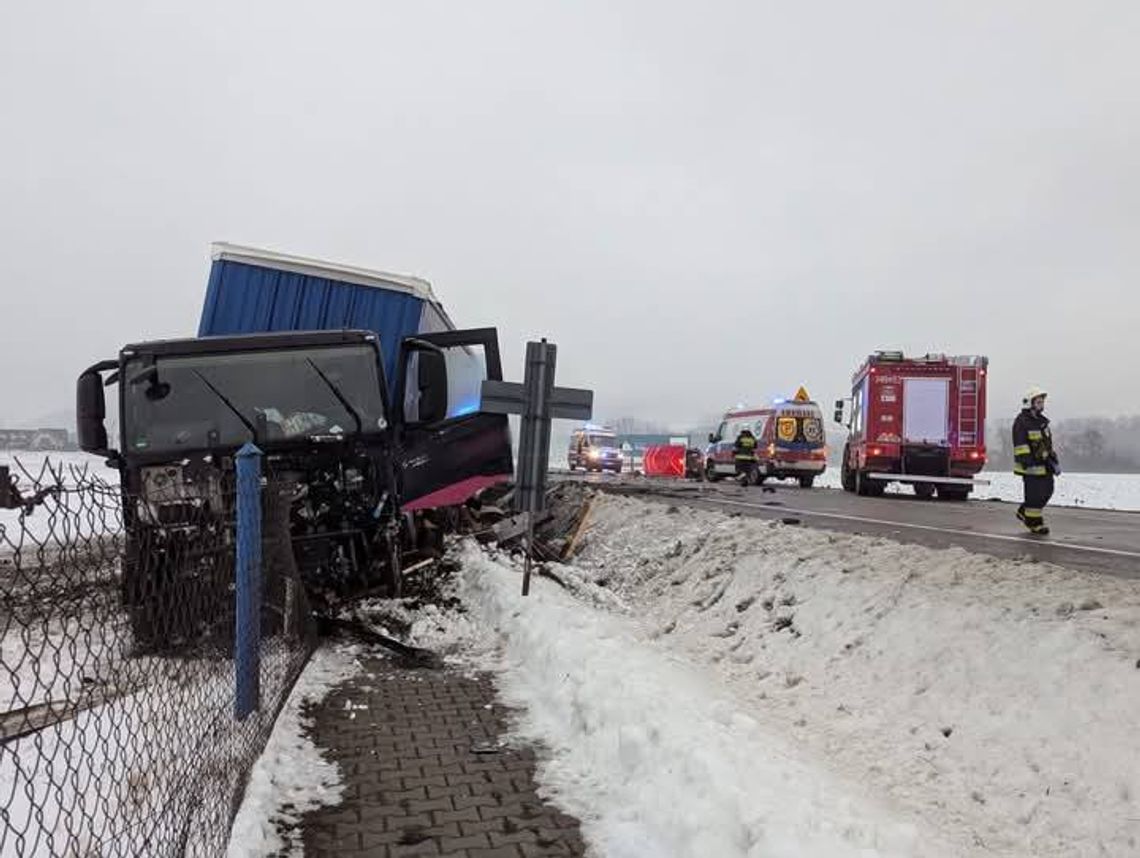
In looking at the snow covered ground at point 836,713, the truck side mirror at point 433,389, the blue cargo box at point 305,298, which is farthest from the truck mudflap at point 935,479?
the truck side mirror at point 433,389

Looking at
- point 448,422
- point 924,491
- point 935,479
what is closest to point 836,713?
point 448,422

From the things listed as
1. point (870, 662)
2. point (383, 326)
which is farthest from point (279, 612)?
point (383, 326)

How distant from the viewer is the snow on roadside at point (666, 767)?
3229 mm

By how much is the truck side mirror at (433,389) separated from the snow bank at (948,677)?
6.50 ft

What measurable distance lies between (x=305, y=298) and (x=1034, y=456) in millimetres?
8747

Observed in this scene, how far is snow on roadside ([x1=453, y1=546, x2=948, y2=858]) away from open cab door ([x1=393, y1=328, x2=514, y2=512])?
2.48 metres

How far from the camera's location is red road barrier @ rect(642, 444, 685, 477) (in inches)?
1526

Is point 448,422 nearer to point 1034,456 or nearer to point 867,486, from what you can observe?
point 1034,456

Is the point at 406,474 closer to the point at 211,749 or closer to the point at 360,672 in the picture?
the point at 360,672

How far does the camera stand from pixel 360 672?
249 inches

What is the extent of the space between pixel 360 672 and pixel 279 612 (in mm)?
891

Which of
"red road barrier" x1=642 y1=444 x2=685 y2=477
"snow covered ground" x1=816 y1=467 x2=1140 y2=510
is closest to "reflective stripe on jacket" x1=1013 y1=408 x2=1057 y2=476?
"snow covered ground" x1=816 y1=467 x2=1140 y2=510

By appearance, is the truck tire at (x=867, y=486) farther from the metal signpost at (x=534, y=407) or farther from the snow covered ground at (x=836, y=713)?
the metal signpost at (x=534, y=407)

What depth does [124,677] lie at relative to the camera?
2.84m
